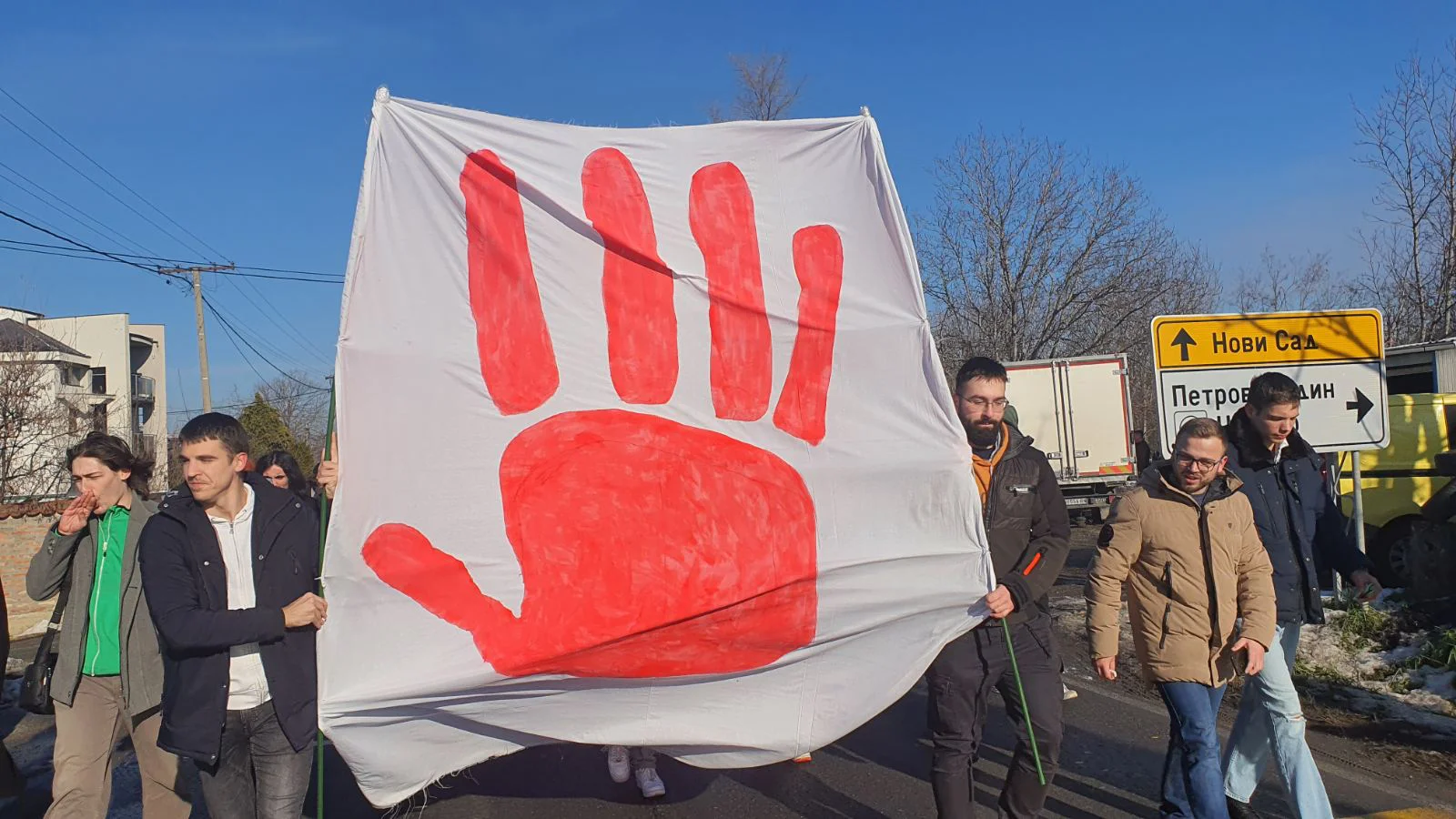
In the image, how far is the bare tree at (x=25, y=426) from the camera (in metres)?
17.8

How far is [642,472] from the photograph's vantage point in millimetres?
3707

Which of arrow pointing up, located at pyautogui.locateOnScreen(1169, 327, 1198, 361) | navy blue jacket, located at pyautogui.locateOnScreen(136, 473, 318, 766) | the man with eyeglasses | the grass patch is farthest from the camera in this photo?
arrow pointing up, located at pyautogui.locateOnScreen(1169, 327, 1198, 361)

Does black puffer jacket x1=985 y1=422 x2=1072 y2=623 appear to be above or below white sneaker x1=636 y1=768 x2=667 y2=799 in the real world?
above

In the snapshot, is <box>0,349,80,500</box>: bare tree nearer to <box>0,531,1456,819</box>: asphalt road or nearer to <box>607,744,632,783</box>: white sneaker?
<box>0,531,1456,819</box>: asphalt road

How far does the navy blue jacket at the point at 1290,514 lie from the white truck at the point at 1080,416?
1462 cm

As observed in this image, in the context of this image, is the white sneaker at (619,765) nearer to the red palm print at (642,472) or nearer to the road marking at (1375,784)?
the red palm print at (642,472)

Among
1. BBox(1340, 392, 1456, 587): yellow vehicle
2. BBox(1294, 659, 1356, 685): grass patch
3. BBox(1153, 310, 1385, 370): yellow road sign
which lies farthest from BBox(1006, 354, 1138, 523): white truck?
BBox(1294, 659, 1356, 685): grass patch

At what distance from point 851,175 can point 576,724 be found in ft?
7.25

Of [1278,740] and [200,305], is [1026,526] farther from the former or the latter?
[200,305]

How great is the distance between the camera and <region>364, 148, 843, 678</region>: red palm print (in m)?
3.56

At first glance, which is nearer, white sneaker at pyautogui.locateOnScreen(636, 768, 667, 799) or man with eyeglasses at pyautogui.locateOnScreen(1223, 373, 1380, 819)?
man with eyeglasses at pyautogui.locateOnScreen(1223, 373, 1380, 819)

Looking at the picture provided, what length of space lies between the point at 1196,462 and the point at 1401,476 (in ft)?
28.2

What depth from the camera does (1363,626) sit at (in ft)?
26.5

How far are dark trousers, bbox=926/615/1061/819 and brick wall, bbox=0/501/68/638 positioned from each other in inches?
509
